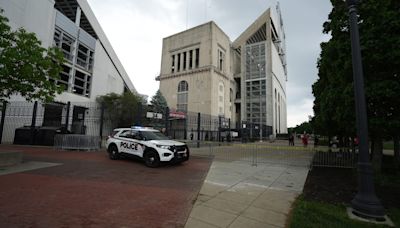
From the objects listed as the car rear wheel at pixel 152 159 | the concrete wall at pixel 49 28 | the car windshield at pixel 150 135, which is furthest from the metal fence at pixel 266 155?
the concrete wall at pixel 49 28

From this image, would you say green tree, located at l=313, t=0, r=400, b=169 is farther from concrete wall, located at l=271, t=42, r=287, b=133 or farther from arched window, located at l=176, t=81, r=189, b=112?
concrete wall, located at l=271, t=42, r=287, b=133

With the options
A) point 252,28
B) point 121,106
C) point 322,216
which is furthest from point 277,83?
point 322,216

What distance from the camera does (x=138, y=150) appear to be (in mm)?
10742

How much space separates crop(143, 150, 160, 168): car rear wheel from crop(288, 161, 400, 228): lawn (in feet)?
19.9

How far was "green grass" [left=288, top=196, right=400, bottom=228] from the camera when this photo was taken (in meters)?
4.13

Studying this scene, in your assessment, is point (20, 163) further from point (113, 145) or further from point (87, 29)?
point (87, 29)

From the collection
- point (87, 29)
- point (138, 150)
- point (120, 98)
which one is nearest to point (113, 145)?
point (138, 150)

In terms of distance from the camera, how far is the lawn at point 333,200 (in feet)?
14.0

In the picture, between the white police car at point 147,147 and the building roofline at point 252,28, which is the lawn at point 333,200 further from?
the building roofline at point 252,28

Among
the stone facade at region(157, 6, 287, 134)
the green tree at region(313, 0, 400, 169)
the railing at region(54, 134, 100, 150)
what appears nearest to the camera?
the green tree at region(313, 0, 400, 169)

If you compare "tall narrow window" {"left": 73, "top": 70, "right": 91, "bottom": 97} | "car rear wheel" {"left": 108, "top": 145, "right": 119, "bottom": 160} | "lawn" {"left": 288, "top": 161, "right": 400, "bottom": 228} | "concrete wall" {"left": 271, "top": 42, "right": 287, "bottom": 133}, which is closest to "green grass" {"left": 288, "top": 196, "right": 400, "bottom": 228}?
"lawn" {"left": 288, "top": 161, "right": 400, "bottom": 228}

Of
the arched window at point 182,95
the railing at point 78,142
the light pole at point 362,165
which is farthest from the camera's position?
the arched window at point 182,95

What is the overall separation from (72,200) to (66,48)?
37081mm

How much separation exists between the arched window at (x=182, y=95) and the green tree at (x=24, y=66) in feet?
164
